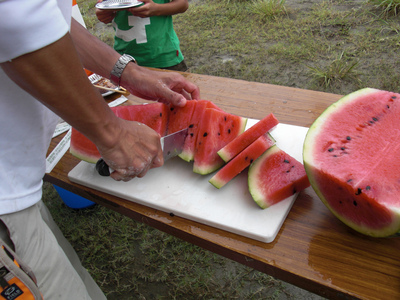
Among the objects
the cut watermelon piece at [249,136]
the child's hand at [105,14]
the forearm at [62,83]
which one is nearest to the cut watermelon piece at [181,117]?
the cut watermelon piece at [249,136]

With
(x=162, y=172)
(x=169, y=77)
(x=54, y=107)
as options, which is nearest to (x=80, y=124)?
(x=54, y=107)

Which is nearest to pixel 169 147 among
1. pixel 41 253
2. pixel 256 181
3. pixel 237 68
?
pixel 256 181

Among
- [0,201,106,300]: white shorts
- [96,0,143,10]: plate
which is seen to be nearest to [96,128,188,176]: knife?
[0,201,106,300]: white shorts

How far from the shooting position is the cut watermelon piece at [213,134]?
5.40ft

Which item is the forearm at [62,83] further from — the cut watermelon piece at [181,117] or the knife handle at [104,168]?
the cut watermelon piece at [181,117]

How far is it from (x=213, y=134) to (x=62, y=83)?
2.95 feet

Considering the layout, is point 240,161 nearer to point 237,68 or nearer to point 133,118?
point 133,118

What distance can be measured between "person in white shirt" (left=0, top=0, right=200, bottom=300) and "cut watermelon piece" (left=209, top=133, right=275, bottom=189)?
32cm

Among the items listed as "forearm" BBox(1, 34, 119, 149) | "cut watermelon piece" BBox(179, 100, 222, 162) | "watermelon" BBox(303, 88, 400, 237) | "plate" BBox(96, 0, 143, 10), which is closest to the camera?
"forearm" BBox(1, 34, 119, 149)

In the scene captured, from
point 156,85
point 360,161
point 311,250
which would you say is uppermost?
point 156,85

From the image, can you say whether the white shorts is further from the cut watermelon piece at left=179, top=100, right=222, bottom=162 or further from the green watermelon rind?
the green watermelon rind

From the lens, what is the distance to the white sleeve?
86cm

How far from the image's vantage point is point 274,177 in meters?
1.47

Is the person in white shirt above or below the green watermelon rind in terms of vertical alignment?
above
